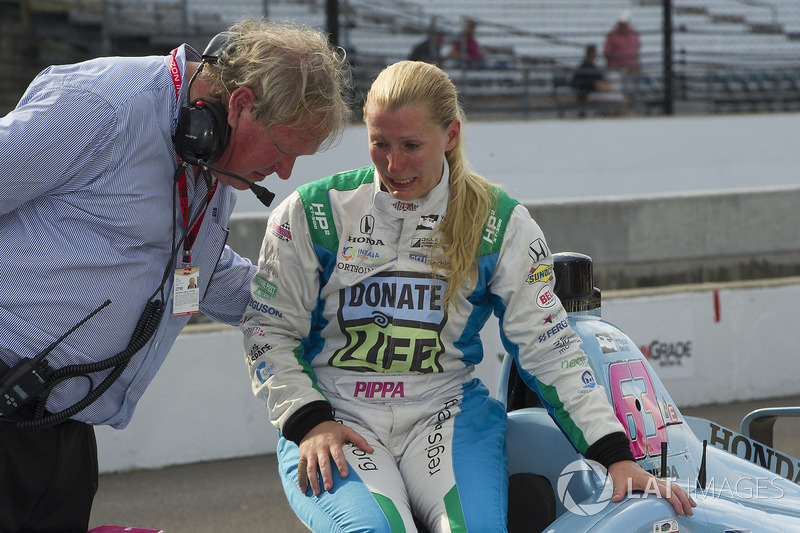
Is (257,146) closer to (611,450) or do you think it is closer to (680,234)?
(611,450)

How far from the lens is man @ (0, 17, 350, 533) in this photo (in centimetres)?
203

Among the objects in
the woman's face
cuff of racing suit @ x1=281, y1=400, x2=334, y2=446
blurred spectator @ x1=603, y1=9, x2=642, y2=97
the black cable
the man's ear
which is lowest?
cuff of racing suit @ x1=281, y1=400, x2=334, y2=446

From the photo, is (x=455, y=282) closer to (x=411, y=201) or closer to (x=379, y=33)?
(x=411, y=201)

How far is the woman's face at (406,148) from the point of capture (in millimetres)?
2412

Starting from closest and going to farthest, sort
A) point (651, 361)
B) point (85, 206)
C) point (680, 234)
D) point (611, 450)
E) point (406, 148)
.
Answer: point (85, 206) → point (611, 450) → point (406, 148) → point (651, 361) → point (680, 234)

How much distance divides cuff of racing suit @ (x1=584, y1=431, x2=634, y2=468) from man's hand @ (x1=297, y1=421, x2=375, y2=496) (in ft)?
1.88

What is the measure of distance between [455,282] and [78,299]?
0.95 m

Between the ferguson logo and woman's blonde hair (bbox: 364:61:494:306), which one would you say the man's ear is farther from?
the ferguson logo

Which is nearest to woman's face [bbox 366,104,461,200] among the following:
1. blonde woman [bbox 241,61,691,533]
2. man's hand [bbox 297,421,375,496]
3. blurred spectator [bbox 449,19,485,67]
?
blonde woman [bbox 241,61,691,533]

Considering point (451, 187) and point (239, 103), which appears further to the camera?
point (451, 187)

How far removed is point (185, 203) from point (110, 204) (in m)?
0.20

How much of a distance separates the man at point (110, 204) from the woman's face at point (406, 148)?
0.50 feet

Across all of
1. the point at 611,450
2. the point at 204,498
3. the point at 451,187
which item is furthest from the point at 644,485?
the point at 204,498

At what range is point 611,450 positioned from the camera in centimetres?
231
